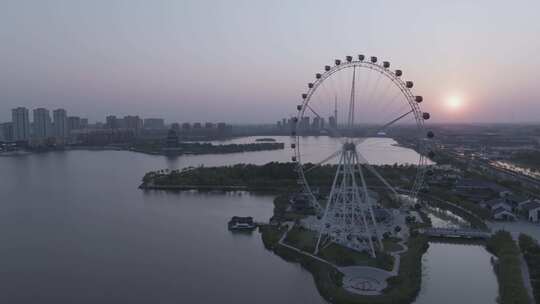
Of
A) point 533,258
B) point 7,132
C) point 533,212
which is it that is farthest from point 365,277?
point 7,132

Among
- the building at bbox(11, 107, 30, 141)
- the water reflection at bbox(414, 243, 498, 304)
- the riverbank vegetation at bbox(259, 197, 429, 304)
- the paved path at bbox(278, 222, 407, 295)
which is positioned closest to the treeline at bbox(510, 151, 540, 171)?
the water reflection at bbox(414, 243, 498, 304)

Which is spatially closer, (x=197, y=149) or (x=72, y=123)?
(x=197, y=149)

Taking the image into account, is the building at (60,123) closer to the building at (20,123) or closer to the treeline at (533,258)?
the building at (20,123)

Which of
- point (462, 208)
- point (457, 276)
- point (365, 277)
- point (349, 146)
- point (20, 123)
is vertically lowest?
point (457, 276)

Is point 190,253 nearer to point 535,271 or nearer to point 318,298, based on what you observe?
point 318,298

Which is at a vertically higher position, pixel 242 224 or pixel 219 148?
pixel 219 148

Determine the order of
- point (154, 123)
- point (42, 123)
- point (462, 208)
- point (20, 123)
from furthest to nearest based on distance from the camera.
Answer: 1. point (154, 123)
2. point (42, 123)
3. point (20, 123)
4. point (462, 208)

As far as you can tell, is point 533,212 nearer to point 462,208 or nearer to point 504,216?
point 504,216
